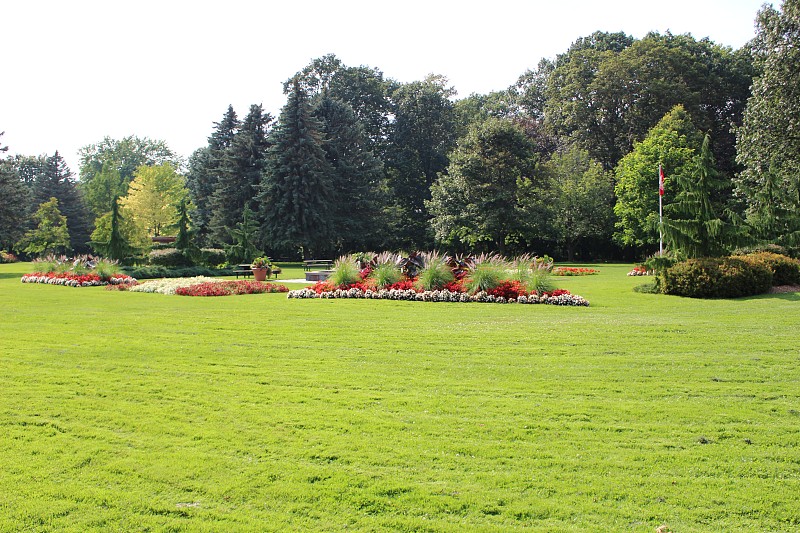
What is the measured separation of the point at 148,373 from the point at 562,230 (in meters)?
37.9

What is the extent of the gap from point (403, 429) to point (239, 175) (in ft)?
142

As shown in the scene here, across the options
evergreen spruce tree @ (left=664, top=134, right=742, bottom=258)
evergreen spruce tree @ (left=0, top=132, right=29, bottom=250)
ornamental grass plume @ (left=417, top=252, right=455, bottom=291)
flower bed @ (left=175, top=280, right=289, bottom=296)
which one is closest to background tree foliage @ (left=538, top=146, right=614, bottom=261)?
evergreen spruce tree @ (left=664, top=134, right=742, bottom=258)

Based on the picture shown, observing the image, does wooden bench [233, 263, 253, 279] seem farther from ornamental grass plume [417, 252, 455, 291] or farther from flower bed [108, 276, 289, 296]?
ornamental grass plume [417, 252, 455, 291]

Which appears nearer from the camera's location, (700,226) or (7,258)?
(700,226)

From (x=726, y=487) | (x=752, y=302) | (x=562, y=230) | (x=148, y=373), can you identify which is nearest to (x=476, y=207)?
(x=562, y=230)

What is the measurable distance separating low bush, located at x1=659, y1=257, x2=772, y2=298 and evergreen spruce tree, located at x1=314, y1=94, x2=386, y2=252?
99.4 feet

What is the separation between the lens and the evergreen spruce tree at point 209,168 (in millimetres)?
49438

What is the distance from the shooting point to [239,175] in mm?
46188

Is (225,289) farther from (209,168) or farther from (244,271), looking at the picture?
(209,168)

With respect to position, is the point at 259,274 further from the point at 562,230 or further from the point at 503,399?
the point at 562,230

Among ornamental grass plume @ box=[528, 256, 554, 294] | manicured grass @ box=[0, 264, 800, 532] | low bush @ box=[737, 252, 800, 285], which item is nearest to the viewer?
manicured grass @ box=[0, 264, 800, 532]

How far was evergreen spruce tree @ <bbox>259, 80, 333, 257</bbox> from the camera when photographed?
42781 mm

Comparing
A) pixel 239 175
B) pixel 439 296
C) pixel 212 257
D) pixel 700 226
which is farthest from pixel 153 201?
pixel 700 226

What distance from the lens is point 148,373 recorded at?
7531 millimetres
